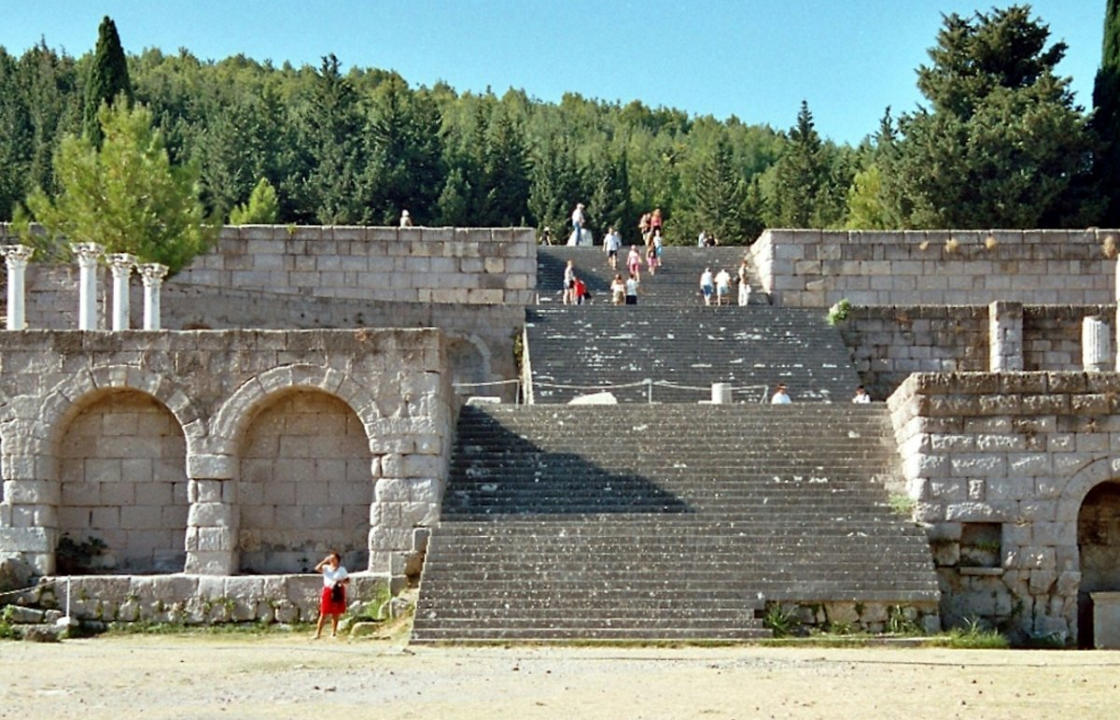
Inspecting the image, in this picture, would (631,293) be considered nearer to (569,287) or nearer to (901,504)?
(569,287)

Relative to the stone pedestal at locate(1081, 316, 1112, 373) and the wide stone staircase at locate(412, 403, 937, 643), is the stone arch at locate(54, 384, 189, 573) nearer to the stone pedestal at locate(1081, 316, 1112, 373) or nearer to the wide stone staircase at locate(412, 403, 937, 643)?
the wide stone staircase at locate(412, 403, 937, 643)

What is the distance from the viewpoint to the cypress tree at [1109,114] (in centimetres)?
4078

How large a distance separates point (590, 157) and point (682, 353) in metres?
31.0

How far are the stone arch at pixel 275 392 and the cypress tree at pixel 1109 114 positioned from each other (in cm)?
2330

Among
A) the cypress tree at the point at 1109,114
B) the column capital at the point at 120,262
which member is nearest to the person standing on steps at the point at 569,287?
the column capital at the point at 120,262

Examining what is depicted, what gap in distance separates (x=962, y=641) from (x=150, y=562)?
9817 mm

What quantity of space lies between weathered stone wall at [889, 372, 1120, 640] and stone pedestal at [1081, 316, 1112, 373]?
6.86m

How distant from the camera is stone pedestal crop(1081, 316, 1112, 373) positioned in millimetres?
28777

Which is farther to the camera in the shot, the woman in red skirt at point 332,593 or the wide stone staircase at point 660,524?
the woman in red skirt at point 332,593

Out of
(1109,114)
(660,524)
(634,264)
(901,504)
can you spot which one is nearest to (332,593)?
(660,524)

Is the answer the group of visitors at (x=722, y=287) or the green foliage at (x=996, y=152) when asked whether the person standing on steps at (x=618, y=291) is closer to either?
the group of visitors at (x=722, y=287)

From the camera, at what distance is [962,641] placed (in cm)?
1970

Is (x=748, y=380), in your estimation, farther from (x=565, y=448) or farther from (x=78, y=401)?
(x=78, y=401)

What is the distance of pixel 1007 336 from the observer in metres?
30.9
